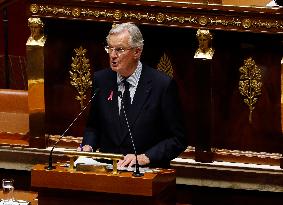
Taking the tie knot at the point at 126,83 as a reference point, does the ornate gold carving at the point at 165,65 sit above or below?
above

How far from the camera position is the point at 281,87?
405cm

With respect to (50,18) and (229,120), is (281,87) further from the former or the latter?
(50,18)

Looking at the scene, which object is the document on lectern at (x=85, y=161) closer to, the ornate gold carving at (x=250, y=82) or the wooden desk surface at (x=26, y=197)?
the wooden desk surface at (x=26, y=197)

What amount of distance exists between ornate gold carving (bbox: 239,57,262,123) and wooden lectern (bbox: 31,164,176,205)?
1055 millimetres

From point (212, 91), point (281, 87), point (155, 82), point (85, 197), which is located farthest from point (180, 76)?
point (85, 197)

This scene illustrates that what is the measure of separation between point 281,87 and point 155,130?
2.54ft

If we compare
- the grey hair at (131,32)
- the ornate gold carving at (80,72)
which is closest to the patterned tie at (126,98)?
the grey hair at (131,32)

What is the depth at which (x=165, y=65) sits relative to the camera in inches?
166

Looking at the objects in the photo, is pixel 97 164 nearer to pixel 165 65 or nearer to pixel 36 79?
pixel 165 65

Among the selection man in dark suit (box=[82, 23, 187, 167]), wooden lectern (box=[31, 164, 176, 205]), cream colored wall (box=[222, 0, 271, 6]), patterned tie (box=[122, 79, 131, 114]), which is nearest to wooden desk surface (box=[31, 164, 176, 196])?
wooden lectern (box=[31, 164, 176, 205])

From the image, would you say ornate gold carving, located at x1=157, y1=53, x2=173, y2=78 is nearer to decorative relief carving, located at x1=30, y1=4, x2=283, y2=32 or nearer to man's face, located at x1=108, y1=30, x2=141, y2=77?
decorative relief carving, located at x1=30, y1=4, x2=283, y2=32

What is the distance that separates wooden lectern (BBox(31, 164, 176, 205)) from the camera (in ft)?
10.0

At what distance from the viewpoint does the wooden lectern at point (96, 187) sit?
10.0 ft

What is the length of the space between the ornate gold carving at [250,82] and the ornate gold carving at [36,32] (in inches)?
34.8
